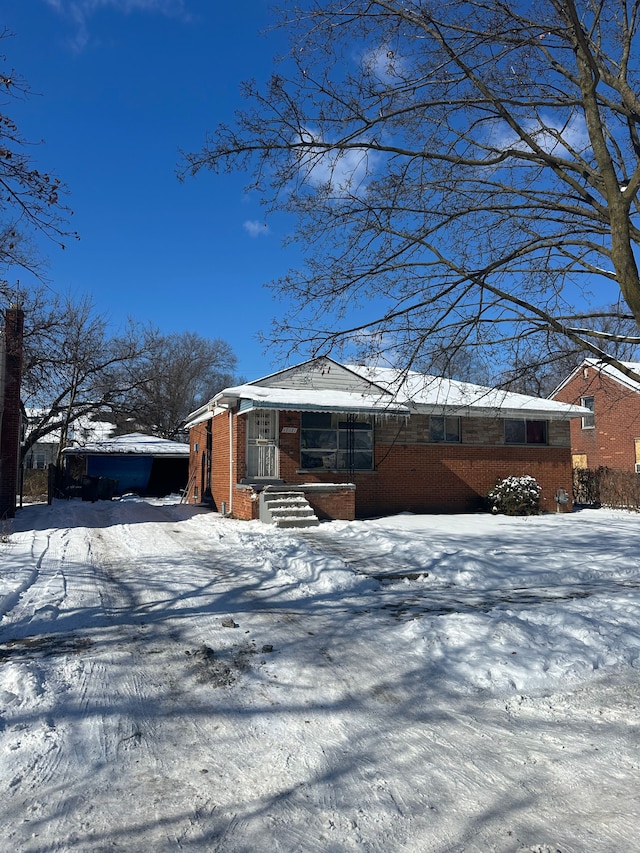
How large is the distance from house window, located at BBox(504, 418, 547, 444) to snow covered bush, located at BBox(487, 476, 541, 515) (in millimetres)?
1654

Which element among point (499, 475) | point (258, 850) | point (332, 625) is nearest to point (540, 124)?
point (332, 625)

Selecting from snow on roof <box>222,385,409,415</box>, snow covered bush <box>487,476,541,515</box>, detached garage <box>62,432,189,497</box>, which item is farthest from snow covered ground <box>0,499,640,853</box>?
detached garage <box>62,432,189,497</box>

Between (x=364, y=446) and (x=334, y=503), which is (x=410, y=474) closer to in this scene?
(x=364, y=446)

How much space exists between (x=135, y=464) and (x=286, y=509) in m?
17.9

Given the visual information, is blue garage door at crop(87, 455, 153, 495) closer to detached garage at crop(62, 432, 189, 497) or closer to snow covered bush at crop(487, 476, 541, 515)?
detached garage at crop(62, 432, 189, 497)

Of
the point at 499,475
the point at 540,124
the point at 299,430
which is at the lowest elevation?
the point at 499,475

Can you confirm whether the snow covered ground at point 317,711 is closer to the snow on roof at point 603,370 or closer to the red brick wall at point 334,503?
the snow on roof at point 603,370

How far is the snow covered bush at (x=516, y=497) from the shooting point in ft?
61.2

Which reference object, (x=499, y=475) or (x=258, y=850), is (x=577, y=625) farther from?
(x=499, y=475)

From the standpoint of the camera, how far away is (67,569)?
30.3ft

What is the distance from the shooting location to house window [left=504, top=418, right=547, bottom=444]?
800 inches

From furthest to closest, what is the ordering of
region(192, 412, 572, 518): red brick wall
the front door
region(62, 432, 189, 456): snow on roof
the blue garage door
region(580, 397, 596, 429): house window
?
region(580, 397, 596, 429): house window, the blue garage door, region(62, 432, 189, 456): snow on roof, the front door, region(192, 412, 572, 518): red brick wall

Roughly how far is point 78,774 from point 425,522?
13.3 metres

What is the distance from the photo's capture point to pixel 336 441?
17891 millimetres
